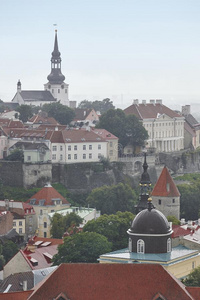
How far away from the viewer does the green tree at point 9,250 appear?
85.7 m

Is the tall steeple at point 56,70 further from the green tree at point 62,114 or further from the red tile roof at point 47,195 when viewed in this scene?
the red tile roof at point 47,195

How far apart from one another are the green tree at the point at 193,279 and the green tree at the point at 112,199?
127 feet

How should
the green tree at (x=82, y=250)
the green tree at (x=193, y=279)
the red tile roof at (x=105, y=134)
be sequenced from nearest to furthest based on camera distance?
1. the green tree at (x=193, y=279)
2. the green tree at (x=82, y=250)
3. the red tile roof at (x=105, y=134)

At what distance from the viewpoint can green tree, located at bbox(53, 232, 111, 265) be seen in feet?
244

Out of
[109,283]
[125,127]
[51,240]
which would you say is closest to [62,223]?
[51,240]

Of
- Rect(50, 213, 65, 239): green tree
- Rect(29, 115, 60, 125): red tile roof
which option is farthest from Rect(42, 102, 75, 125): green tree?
Rect(50, 213, 65, 239): green tree

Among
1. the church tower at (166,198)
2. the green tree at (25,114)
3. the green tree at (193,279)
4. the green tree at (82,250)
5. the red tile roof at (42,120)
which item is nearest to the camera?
the green tree at (193,279)

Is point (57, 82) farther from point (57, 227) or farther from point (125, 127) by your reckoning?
point (57, 227)

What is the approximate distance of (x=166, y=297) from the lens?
1994 inches

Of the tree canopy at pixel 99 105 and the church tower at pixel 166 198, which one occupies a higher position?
the tree canopy at pixel 99 105

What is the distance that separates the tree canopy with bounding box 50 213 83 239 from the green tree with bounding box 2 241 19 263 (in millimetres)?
4624

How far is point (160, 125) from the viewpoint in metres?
128

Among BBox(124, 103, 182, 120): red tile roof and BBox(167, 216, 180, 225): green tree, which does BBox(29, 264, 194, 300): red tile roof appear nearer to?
BBox(167, 216, 180, 225): green tree

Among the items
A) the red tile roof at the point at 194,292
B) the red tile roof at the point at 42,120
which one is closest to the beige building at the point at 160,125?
the red tile roof at the point at 42,120
